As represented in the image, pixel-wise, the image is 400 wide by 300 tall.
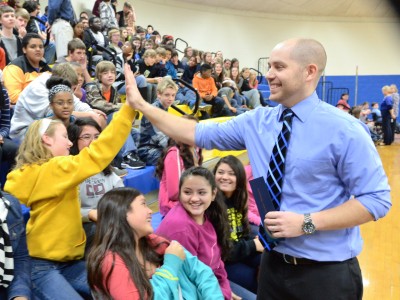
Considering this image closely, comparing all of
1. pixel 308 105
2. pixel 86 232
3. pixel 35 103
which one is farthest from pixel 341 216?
pixel 35 103

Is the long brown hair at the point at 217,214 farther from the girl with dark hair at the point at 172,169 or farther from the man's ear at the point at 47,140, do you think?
the man's ear at the point at 47,140

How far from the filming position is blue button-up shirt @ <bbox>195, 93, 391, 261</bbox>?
1348 millimetres

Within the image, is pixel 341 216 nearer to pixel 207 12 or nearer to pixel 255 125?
pixel 255 125

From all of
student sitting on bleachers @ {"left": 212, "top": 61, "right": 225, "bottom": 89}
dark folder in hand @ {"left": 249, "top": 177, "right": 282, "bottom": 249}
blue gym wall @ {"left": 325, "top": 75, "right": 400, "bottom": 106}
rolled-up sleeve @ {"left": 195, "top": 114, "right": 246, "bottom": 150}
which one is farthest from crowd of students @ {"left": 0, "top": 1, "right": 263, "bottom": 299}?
blue gym wall @ {"left": 325, "top": 75, "right": 400, "bottom": 106}

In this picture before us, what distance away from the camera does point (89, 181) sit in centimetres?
247

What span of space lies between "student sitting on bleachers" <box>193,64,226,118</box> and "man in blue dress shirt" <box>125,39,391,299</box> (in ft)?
21.0

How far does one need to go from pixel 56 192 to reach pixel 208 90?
6.27m

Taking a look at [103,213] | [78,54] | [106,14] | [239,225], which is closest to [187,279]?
[103,213]

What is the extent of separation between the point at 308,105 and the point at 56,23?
5544 millimetres

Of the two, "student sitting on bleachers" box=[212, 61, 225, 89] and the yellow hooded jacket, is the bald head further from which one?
"student sitting on bleachers" box=[212, 61, 225, 89]

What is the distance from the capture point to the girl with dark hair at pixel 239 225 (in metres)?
2.75

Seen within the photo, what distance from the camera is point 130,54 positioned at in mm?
7051

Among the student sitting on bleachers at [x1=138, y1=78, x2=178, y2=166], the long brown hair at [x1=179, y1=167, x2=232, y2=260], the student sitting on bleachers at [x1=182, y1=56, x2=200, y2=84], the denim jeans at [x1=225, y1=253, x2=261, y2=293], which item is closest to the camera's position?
the long brown hair at [x1=179, y1=167, x2=232, y2=260]

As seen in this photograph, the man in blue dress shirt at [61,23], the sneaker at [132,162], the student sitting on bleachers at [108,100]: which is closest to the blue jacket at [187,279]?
the student sitting on bleachers at [108,100]
